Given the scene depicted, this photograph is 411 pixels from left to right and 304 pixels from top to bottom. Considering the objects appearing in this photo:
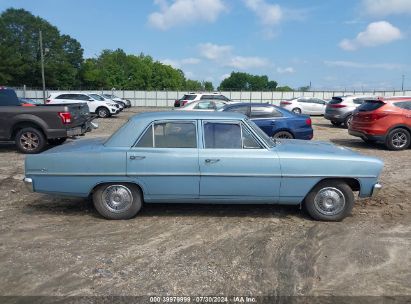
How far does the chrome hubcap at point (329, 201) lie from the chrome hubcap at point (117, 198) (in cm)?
264

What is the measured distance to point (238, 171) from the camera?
5.23 metres

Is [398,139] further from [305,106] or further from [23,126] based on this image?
[305,106]

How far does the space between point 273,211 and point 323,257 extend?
5.20 feet

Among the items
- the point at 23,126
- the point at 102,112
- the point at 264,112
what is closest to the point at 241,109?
the point at 264,112

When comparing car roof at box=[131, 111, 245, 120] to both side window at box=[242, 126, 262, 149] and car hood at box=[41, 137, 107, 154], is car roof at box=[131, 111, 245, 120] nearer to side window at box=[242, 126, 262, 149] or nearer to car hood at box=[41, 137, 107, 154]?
side window at box=[242, 126, 262, 149]

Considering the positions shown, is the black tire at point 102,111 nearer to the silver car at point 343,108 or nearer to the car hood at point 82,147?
the silver car at point 343,108

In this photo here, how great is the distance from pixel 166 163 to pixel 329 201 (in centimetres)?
235

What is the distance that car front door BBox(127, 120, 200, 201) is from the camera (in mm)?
5273

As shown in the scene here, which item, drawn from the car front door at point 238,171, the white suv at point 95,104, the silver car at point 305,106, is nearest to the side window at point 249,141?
the car front door at point 238,171

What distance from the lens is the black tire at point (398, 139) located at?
11.8 metres

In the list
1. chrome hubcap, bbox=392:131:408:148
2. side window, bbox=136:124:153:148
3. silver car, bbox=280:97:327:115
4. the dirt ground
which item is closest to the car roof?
side window, bbox=136:124:153:148

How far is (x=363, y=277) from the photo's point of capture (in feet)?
12.9

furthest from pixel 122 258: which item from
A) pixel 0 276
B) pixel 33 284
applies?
pixel 0 276

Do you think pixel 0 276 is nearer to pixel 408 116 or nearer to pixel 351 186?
pixel 351 186
